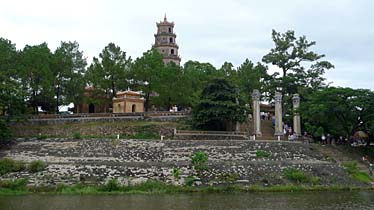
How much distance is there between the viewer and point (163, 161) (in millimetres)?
32125

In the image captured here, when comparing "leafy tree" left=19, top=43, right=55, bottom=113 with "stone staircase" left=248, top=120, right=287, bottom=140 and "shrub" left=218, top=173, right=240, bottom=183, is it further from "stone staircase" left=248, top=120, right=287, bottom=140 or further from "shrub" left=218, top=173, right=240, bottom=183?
"shrub" left=218, top=173, right=240, bottom=183

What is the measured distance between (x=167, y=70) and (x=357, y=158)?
19.7 metres

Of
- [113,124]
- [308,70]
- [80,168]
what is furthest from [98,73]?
[308,70]

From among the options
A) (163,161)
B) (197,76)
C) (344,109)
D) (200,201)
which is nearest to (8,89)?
(163,161)

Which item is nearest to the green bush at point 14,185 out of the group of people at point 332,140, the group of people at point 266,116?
the group of people at point 332,140

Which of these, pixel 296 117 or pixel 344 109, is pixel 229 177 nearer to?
pixel 344 109

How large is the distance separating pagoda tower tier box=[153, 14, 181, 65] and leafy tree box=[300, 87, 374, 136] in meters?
23.7

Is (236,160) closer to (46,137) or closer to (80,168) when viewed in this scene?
(80,168)

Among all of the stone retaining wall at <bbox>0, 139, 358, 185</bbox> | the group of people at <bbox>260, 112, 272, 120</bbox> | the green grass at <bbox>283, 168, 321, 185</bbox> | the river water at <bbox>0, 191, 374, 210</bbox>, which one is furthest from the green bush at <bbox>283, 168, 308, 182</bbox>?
the group of people at <bbox>260, 112, 272, 120</bbox>

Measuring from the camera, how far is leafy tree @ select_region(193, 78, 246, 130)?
41.9 meters

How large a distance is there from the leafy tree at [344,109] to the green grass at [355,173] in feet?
20.6

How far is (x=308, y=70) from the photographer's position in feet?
170

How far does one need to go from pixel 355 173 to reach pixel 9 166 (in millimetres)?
22094

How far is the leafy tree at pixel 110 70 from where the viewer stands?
46875 mm
